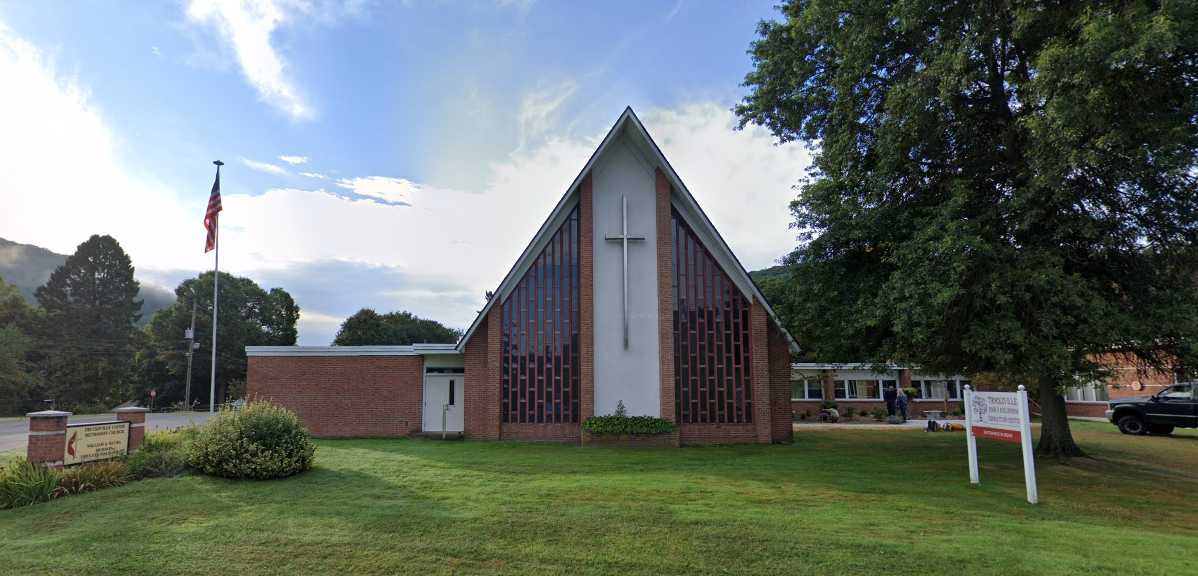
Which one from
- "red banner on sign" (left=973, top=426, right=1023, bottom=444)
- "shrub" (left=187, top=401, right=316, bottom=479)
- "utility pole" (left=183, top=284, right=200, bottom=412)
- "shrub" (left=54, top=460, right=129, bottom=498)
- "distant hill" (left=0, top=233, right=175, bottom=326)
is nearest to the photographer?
"shrub" (left=54, top=460, right=129, bottom=498)

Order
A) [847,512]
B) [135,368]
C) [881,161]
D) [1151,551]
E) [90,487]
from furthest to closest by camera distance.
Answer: [135,368] → [881,161] → [90,487] → [847,512] → [1151,551]

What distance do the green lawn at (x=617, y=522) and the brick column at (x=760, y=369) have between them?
Answer: 191 inches

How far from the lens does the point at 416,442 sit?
56.3 feet

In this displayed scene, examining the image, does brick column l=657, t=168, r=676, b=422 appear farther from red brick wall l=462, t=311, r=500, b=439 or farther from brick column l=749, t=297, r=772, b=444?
red brick wall l=462, t=311, r=500, b=439

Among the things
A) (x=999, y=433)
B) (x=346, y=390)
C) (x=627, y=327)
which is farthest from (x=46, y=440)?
(x=999, y=433)

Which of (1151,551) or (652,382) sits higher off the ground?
(652,382)

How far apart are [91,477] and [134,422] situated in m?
2.32

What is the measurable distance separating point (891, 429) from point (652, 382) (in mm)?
12245

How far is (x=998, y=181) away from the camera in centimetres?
1366

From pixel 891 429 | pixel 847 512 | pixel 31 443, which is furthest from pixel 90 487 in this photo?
pixel 891 429

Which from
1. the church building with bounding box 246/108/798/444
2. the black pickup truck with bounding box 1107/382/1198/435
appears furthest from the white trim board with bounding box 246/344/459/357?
the black pickup truck with bounding box 1107/382/1198/435

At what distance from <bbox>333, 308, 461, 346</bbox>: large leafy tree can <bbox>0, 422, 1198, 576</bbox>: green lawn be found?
5040cm

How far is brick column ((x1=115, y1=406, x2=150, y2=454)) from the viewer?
11.7 m

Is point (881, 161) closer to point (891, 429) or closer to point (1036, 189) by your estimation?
point (1036, 189)
